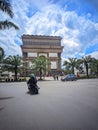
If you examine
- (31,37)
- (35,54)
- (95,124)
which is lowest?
(95,124)

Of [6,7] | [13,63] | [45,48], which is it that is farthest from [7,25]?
[45,48]

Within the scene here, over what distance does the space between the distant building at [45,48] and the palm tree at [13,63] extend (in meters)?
55.2

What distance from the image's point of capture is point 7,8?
58.7 ft

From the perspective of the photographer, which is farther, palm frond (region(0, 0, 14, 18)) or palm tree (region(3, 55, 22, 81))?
palm tree (region(3, 55, 22, 81))

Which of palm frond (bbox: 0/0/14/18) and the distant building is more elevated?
the distant building

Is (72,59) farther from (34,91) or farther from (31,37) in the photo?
(34,91)

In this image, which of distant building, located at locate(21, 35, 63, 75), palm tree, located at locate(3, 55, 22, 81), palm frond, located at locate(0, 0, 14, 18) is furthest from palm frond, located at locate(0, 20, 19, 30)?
distant building, located at locate(21, 35, 63, 75)

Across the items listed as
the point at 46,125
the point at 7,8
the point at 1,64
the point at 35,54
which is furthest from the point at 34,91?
the point at 35,54

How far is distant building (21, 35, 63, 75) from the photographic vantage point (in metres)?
116

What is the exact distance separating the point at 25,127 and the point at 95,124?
2.03 m

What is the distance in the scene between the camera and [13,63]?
58562mm

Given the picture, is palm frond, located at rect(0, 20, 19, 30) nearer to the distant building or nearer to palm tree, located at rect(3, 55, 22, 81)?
palm tree, located at rect(3, 55, 22, 81)

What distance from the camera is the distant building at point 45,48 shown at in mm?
115875

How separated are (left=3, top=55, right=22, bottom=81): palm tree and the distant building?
55196 millimetres
